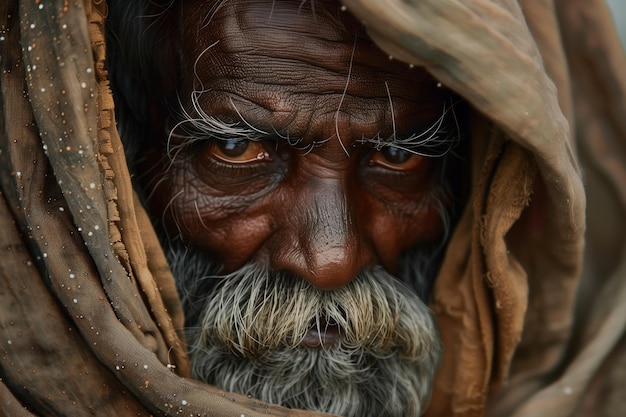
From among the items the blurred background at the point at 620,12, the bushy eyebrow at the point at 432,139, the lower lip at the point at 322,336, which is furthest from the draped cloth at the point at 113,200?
the blurred background at the point at 620,12

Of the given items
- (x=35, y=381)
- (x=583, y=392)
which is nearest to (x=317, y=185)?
(x=35, y=381)

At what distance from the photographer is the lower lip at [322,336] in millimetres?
1854

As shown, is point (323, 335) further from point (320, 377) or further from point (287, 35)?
point (287, 35)

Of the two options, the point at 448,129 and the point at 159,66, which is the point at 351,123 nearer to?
the point at 448,129

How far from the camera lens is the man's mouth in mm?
1851

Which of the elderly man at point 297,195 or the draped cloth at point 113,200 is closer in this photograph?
the draped cloth at point 113,200

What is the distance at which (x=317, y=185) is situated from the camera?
183 cm

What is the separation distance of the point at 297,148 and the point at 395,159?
0.28 meters

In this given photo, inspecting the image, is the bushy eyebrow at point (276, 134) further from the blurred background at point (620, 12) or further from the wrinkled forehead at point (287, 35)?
the blurred background at point (620, 12)

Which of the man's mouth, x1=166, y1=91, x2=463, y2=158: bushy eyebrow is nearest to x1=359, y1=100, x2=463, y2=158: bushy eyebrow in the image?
x1=166, y1=91, x2=463, y2=158: bushy eyebrow

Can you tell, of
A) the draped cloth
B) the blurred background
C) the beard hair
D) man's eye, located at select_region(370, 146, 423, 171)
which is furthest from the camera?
the blurred background

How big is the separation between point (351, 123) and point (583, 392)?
3.24 ft

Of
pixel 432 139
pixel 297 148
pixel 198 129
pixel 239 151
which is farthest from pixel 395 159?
pixel 198 129

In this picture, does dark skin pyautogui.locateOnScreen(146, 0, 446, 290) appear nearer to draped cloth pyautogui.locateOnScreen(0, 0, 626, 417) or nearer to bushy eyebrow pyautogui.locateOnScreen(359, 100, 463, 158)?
bushy eyebrow pyautogui.locateOnScreen(359, 100, 463, 158)
